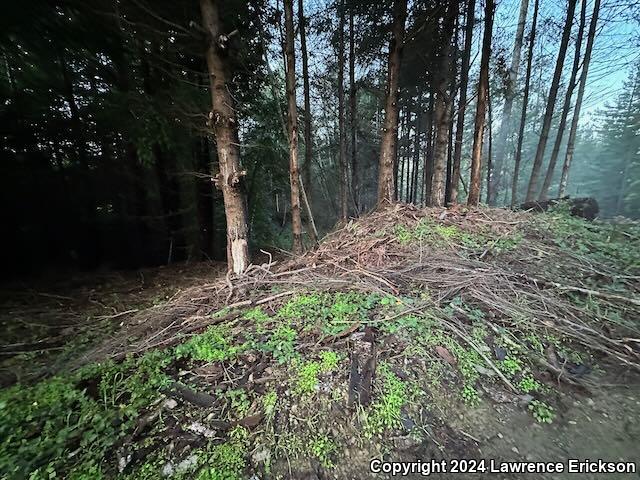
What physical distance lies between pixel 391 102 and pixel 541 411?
5354 millimetres

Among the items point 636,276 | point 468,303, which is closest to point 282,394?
point 468,303

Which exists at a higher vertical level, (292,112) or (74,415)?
(292,112)

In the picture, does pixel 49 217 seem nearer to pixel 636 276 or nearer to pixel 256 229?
pixel 256 229

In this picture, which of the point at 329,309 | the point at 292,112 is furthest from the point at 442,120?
the point at 329,309

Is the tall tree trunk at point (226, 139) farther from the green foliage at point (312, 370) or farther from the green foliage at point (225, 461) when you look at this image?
the green foliage at point (225, 461)

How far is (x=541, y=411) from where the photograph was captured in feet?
5.96

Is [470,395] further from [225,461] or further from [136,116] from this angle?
[136,116]

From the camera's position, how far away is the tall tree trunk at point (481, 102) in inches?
236

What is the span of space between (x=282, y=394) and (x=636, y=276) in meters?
4.04

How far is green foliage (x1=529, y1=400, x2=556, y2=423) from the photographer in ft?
5.85

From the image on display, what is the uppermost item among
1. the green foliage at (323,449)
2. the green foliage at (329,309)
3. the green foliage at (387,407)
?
the green foliage at (329,309)

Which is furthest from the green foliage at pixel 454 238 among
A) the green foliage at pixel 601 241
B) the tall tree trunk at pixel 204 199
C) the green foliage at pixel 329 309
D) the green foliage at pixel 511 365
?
the tall tree trunk at pixel 204 199

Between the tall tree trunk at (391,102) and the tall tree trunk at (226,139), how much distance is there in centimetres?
309

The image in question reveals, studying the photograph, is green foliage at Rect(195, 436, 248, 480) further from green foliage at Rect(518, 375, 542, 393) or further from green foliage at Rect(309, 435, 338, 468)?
green foliage at Rect(518, 375, 542, 393)
